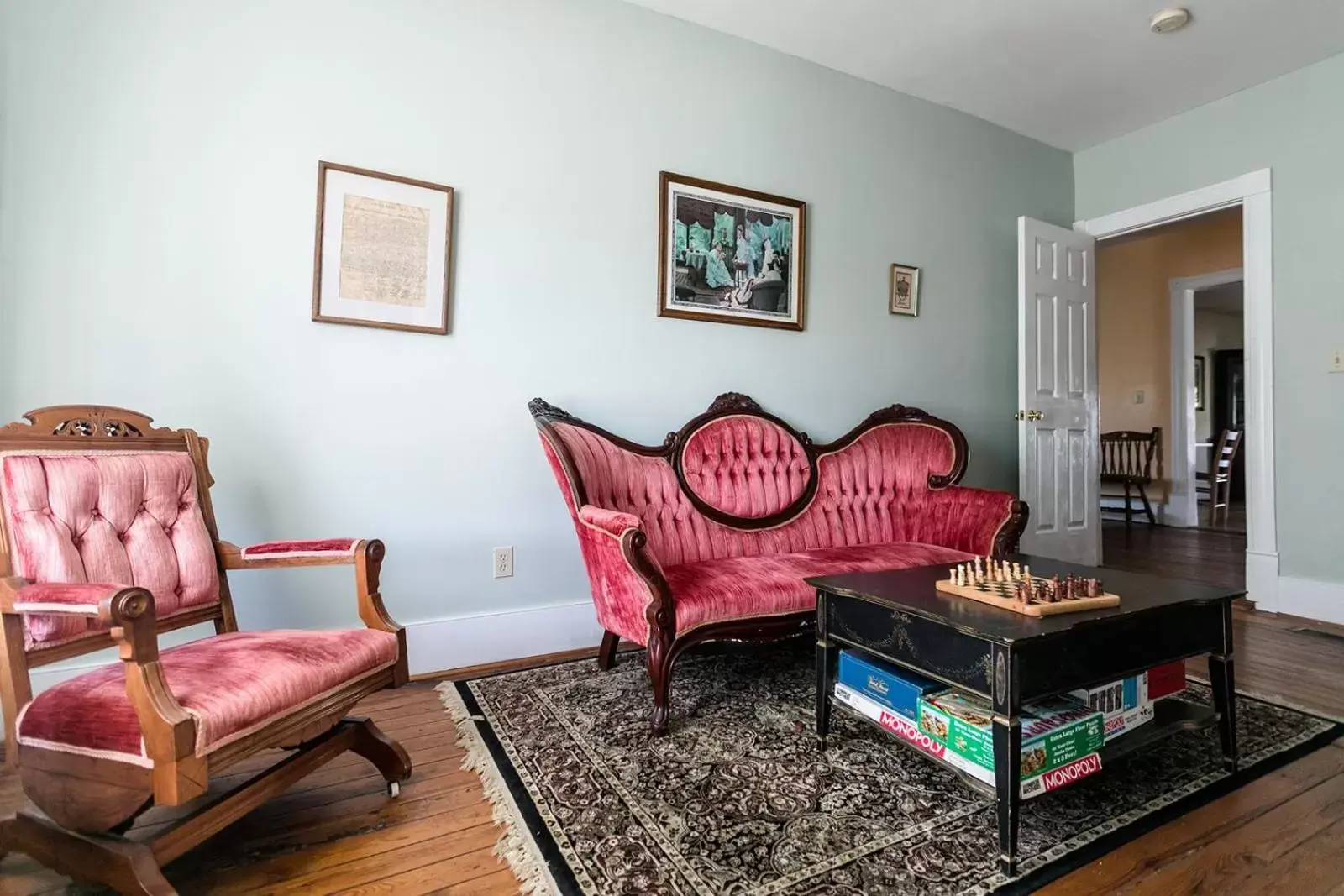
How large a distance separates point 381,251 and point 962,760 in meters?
2.36

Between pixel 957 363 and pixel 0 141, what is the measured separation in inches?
160

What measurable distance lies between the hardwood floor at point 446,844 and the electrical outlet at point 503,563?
0.76 metres

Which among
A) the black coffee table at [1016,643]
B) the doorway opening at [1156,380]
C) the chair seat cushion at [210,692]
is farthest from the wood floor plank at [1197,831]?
the doorway opening at [1156,380]

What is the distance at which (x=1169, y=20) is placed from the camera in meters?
2.88

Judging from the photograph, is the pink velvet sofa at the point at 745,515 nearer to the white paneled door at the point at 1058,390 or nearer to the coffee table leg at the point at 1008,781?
the coffee table leg at the point at 1008,781

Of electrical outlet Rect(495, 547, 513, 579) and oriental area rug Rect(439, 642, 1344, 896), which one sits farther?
electrical outlet Rect(495, 547, 513, 579)

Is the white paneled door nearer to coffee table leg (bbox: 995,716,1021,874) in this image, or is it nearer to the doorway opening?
the doorway opening

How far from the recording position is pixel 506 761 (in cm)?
170

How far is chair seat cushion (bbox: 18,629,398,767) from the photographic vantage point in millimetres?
1064

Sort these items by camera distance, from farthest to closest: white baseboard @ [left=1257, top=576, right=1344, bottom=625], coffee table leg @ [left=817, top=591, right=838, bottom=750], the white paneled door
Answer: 1. the white paneled door
2. white baseboard @ [left=1257, top=576, right=1344, bottom=625]
3. coffee table leg @ [left=817, top=591, right=838, bottom=750]

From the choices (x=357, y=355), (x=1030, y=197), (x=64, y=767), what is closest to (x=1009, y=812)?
(x=64, y=767)

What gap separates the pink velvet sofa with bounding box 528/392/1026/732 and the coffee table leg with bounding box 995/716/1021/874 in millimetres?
886

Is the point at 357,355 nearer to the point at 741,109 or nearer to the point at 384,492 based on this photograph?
the point at 384,492

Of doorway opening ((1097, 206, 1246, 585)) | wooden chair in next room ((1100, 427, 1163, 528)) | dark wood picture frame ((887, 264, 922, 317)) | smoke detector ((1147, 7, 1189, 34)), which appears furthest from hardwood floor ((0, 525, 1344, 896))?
wooden chair in next room ((1100, 427, 1163, 528))
